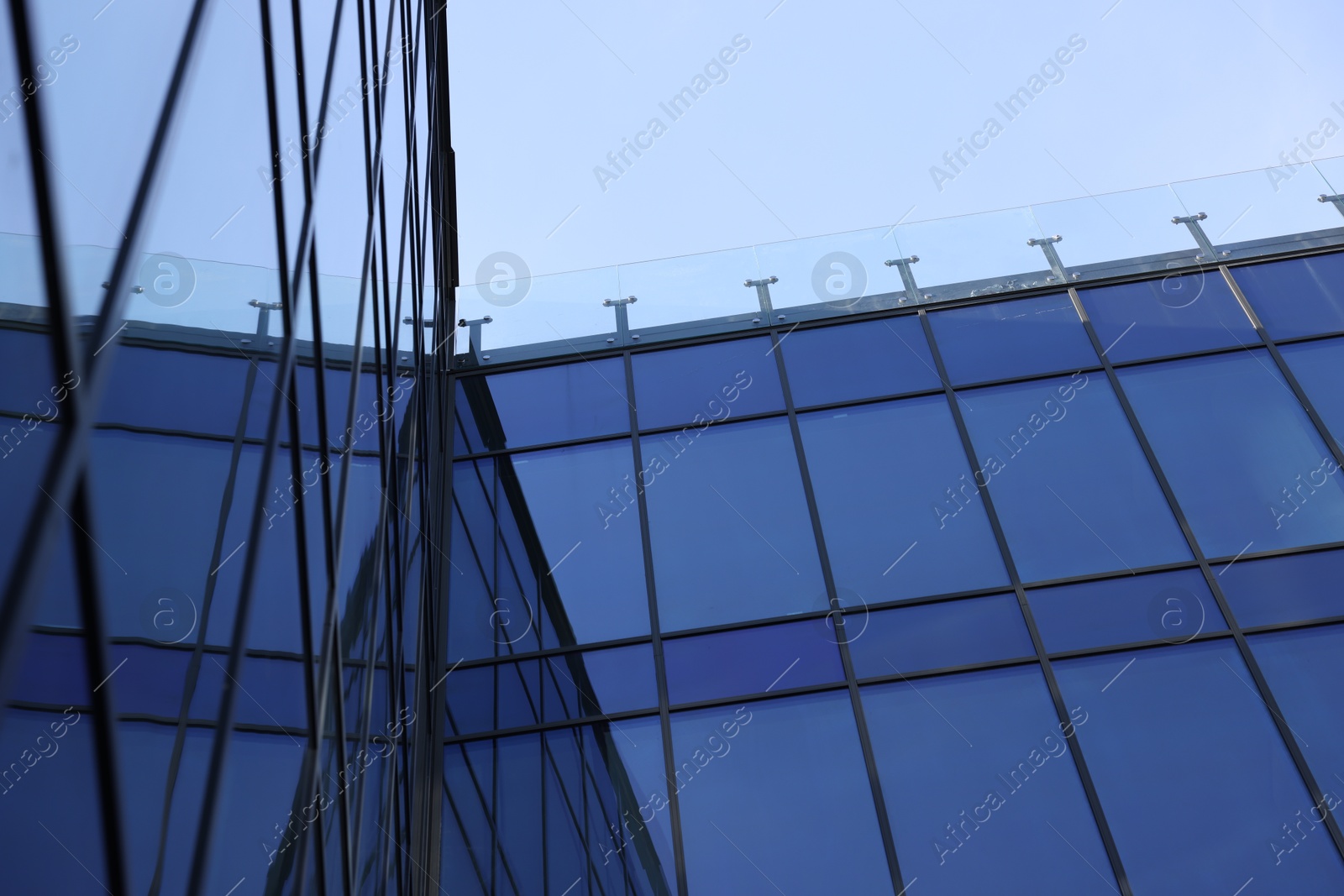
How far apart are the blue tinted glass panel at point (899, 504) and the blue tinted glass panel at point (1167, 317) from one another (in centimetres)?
271

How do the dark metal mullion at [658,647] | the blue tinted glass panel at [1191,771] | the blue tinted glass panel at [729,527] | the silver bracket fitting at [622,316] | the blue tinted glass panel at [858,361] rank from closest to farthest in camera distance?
1. the blue tinted glass panel at [1191,771]
2. the dark metal mullion at [658,647]
3. the blue tinted glass panel at [729,527]
4. the blue tinted glass panel at [858,361]
5. the silver bracket fitting at [622,316]

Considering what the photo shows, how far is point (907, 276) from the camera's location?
14914 millimetres

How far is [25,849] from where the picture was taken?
3.95 metres

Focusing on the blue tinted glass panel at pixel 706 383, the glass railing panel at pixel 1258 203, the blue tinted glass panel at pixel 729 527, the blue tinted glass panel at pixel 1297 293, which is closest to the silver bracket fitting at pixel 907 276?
the blue tinted glass panel at pixel 706 383

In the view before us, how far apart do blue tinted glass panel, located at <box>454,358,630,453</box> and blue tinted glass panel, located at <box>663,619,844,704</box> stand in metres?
A: 3.47

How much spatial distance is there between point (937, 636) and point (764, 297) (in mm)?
5734

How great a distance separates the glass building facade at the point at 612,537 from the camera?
13.0 feet

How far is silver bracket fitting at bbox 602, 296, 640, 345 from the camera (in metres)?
14.9

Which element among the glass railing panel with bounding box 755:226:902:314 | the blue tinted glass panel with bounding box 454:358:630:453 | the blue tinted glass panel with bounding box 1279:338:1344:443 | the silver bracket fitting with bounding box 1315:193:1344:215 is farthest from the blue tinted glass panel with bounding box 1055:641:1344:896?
the silver bracket fitting with bounding box 1315:193:1344:215

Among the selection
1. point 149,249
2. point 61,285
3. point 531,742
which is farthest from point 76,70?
point 531,742

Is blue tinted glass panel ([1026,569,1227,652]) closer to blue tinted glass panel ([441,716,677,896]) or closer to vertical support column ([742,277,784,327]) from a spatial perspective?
blue tinted glass panel ([441,716,677,896])

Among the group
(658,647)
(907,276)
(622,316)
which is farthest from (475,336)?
(907,276)

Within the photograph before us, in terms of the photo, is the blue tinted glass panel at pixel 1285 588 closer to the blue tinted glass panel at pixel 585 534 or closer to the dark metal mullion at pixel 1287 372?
the dark metal mullion at pixel 1287 372

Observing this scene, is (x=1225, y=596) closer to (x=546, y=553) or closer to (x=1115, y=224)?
(x=1115, y=224)
